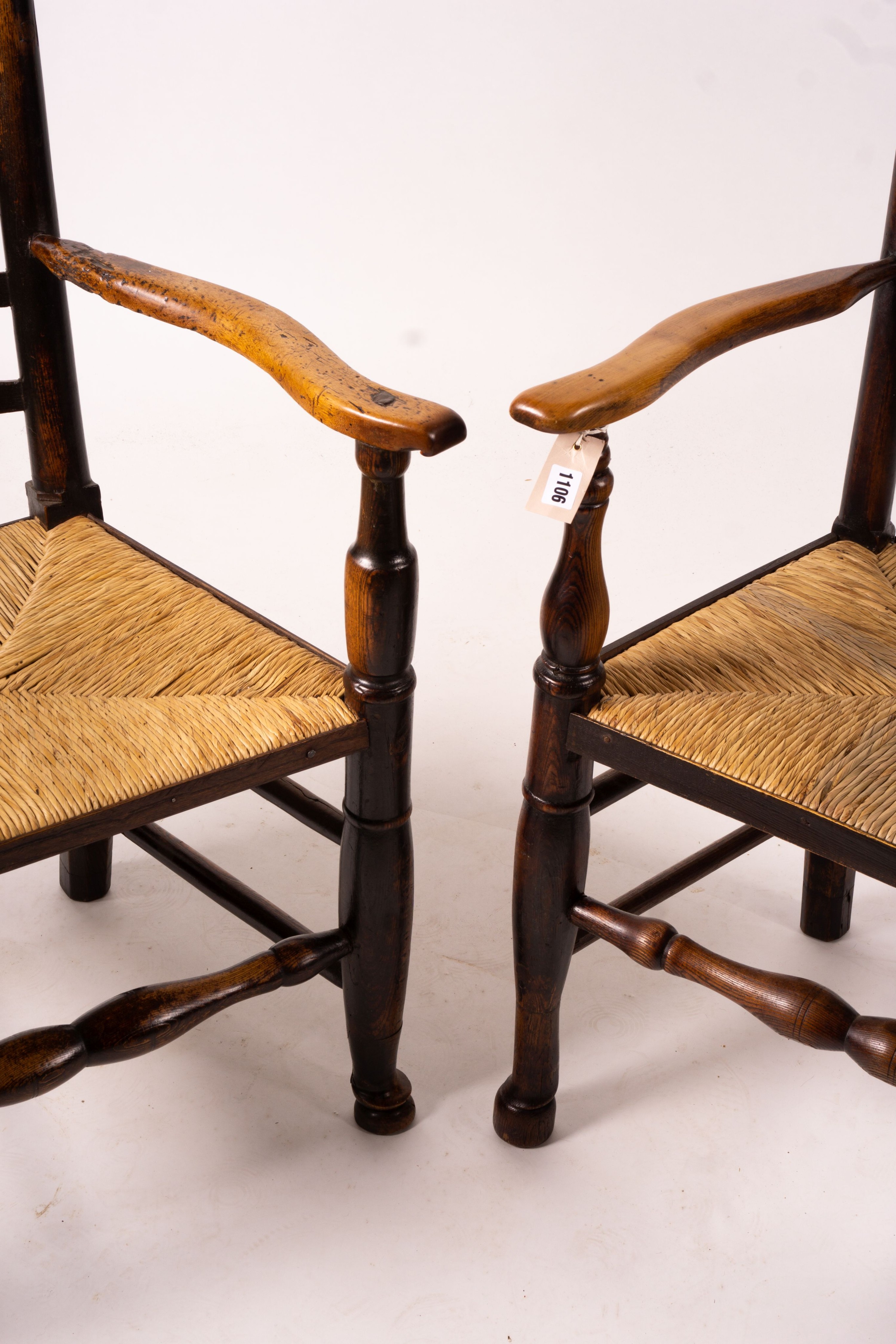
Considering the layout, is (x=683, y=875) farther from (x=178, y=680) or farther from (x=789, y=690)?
(x=178, y=680)

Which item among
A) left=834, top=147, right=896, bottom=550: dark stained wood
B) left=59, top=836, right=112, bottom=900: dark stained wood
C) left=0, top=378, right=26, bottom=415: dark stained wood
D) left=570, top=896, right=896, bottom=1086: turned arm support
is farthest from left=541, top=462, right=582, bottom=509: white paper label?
left=59, top=836, right=112, bottom=900: dark stained wood

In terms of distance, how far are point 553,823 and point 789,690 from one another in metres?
0.22

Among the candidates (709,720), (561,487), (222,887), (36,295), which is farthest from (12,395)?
(709,720)

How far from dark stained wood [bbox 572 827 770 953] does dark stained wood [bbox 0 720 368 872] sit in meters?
0.29

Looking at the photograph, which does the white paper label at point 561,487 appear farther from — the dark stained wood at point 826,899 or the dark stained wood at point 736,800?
the dark stained wood at point 826,899

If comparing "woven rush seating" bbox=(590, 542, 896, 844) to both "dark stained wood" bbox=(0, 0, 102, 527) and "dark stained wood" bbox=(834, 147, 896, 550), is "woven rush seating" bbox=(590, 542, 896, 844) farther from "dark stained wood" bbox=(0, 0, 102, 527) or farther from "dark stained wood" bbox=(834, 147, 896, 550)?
"dark stained wood" bbox=(0, 0, 102, 527)

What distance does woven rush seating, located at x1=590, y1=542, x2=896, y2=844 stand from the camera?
1.00m

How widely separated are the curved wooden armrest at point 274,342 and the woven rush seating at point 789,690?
0.93ft

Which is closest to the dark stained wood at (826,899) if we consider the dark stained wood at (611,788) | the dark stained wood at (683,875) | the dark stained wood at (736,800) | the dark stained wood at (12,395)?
the dark stained wood at (683,875)

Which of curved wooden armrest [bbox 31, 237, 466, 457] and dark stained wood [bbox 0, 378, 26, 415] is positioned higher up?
curved wooden armrest [bbox 31, 237, 466, 457]

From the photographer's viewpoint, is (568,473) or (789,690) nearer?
(568,473)

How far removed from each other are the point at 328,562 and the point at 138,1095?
1138mm

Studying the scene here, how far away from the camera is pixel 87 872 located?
156 centimetres

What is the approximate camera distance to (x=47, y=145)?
130 centimetres
